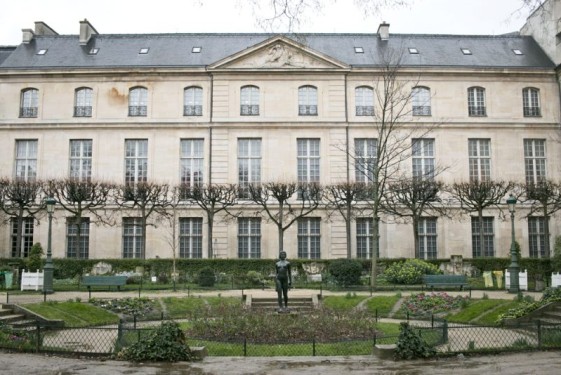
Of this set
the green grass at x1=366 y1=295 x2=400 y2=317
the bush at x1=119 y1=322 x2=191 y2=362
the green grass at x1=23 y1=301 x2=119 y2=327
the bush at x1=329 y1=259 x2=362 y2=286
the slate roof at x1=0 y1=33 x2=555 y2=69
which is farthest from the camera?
the slate roof at x1=0 y1=33 x2=555 y2=69

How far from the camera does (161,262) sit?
30297 mm

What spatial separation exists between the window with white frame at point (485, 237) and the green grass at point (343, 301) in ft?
50.3

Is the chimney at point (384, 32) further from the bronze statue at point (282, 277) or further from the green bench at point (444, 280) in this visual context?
the bronze statue at point (282, 277)

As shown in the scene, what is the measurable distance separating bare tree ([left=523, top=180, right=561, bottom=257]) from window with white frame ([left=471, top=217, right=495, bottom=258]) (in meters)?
2.32

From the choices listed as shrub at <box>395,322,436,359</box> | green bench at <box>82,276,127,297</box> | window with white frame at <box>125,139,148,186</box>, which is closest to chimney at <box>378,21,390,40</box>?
window with white frame at <box>125,139,148,186</box>

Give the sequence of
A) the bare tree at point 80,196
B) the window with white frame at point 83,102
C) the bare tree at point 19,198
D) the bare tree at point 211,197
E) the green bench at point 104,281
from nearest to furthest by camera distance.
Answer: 1. the green bench at point 104,281
2. the bare tree at point 19,198
3. the bare tree at point 80,196
4. the bare tree at point 211,197
5. the window with white frame at point 83,102

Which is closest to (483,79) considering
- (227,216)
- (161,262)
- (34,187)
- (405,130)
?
(405,130)

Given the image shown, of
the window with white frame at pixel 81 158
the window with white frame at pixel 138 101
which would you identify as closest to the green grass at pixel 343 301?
the window with white frame at pixel 138 101

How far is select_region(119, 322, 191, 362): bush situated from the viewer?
11742 millimetres

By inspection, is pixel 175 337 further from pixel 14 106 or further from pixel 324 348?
pixel 14 106

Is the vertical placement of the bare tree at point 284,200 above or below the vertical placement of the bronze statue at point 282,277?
above

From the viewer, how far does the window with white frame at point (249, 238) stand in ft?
112

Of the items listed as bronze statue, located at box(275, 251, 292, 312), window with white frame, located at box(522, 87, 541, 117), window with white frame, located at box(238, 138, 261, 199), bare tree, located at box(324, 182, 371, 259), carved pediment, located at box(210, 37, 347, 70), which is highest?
carved pediment, located at box(210, 37, 347, 70)

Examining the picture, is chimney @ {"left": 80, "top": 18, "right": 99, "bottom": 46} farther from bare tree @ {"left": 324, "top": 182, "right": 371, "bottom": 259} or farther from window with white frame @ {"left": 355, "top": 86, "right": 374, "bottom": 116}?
bare tree @ {"left": 324, "top": 182, "right": 371, "bottom": 259}
